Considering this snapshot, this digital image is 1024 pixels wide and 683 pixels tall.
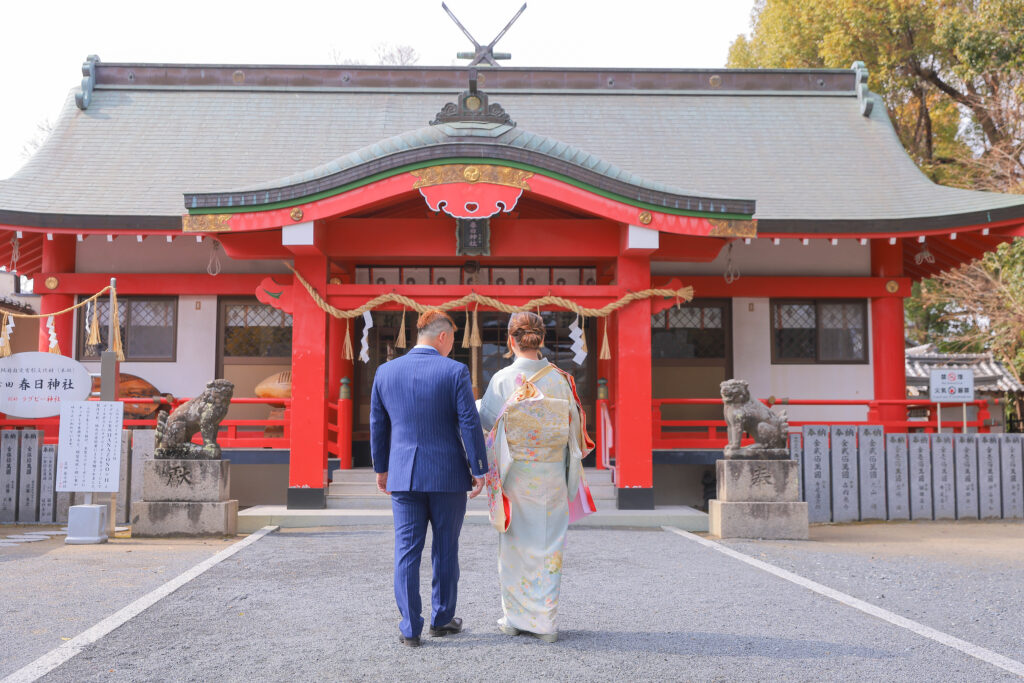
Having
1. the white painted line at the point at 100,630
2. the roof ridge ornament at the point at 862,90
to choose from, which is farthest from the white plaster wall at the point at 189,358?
the roof ridge ornament at the point at 862,90

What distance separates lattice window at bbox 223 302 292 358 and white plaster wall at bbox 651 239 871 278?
5.47m

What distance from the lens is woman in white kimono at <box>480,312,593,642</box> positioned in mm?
4391

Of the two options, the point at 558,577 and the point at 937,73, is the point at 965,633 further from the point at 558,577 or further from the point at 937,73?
the point at 937,73

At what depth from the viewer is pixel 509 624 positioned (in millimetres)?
4477

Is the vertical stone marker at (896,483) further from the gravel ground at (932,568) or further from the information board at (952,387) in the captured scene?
the information board at (952,387)

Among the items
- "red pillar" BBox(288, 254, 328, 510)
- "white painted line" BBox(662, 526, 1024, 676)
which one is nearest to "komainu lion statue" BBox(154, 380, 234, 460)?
"red pillar" BBox(288, 254, 328, 510)

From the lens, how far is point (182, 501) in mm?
8125

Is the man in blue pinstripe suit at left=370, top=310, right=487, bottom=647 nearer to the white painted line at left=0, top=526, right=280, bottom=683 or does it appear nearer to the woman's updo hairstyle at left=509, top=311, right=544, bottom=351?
the woman's updo hairstyle at left=509, top=311, right=544, bottom=351

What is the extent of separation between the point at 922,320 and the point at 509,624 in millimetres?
21836

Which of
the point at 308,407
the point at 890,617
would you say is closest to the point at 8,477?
the point at 308,407

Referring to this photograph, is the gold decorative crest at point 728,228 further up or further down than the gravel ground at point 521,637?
further up

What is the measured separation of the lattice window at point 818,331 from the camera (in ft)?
38.2

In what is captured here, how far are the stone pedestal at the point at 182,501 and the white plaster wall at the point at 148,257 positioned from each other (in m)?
3.97

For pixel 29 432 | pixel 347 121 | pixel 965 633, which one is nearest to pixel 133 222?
pixel 29 432
